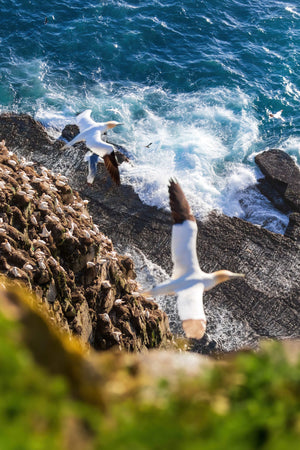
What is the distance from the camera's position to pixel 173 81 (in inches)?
1112

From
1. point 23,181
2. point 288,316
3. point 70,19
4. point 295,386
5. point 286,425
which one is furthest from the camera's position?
point 70,19

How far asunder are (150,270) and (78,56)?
17873 millimetres

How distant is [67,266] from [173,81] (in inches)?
748

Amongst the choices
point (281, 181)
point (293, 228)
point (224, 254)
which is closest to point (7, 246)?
point (224, 254)

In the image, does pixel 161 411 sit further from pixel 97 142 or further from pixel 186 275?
pixel 97 142

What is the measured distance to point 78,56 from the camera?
95.3ft

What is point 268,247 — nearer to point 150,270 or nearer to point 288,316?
point 288,316

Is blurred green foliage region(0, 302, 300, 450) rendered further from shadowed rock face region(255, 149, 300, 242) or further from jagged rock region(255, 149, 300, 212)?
jagged rock region(255, 149, 300, 212)

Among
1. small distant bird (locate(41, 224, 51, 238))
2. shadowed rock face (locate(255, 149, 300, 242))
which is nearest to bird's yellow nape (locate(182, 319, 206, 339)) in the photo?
small distant bird (locate(41, 224, 51, 238))

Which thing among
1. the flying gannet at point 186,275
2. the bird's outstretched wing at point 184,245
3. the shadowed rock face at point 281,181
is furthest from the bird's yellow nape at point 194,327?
the shadowed rock face at point 281,181

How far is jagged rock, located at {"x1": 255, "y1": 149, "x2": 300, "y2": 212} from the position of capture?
21.0m

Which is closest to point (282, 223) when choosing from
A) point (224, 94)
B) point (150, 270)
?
point (150, 270)

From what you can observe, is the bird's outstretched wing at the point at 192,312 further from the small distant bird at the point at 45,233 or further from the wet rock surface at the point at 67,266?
the small distant bird at the point at 45,233

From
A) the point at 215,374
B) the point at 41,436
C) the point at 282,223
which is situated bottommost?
the point at 282,223
